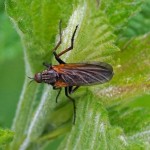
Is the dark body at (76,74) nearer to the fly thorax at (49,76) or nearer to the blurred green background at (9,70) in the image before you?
the fly thorax at (49,76)

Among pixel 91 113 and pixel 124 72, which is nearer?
pixel 91 113

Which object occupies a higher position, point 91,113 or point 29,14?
point 29,14

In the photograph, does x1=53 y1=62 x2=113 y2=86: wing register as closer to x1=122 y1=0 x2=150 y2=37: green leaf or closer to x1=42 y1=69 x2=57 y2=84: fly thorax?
x1=42 y1=69 x2=57 y2=84: fly thorax

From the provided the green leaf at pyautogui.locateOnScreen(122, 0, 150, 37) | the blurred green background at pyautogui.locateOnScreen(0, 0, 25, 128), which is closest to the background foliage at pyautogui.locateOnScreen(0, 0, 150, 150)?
the green leaf at pyautogui.locateOnScreen(122, 0, 150, 37)

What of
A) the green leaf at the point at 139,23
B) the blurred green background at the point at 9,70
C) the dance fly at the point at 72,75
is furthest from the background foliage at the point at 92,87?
the blurred green background at the point at 9,70

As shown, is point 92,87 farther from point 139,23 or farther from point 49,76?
point 139,23

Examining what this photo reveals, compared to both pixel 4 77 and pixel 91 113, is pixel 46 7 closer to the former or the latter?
pixel 91 113

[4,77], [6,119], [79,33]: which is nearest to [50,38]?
[79,33]

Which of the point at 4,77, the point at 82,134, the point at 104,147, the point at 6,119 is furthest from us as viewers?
the point at 4,77
